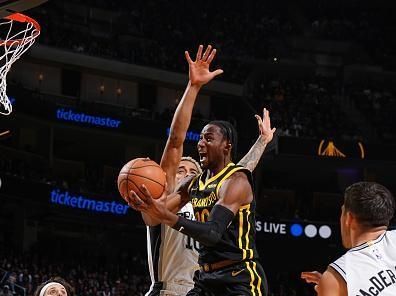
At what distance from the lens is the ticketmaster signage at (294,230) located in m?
25.9

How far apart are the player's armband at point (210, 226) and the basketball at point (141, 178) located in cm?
38

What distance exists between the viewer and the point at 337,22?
37125 millimetres

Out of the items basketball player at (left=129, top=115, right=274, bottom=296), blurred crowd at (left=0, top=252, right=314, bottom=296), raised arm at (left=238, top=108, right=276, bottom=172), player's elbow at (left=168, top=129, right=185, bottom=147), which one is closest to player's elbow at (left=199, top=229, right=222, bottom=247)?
basketball player at (left=129, top=115, right=274, bottom=296)

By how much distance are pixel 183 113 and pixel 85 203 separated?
64.8 feet

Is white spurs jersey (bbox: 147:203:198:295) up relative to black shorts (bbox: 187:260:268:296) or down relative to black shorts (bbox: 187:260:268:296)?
up

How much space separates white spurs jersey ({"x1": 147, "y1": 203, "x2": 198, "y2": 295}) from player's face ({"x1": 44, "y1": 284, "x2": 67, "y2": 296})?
151cm

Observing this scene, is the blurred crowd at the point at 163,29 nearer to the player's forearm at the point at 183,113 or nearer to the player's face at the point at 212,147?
the player's forearm at the point at 183,113

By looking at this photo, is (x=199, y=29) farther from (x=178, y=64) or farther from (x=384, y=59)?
(x=384, y=59)

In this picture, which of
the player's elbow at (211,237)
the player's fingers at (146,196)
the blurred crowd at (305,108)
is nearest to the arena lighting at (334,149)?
the blurred crowd at (305,108)

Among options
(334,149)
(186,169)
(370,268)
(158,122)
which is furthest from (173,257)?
(334,149)

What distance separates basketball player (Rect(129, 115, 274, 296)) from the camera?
4980mm

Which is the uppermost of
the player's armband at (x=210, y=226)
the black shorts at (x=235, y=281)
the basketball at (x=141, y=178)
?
the basketball at (x=141, y=178)

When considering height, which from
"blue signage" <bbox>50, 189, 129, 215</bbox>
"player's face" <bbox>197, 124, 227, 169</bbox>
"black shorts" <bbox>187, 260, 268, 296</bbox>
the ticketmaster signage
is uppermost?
"blue signage" <bbox>50, 189, 129, 215</bbox>

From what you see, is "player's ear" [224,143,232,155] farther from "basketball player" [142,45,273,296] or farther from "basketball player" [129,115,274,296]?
"basketball player" [142,45,273,296]
